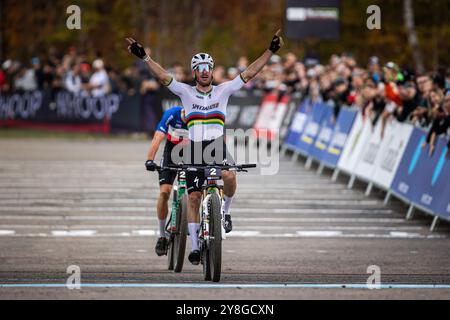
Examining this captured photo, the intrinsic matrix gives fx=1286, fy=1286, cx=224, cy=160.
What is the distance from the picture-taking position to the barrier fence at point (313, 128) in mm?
17500

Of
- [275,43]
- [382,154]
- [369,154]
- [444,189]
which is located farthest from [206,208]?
[369,154]

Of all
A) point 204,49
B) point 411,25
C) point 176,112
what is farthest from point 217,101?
point 204,49

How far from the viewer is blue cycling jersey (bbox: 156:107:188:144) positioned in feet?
42.7

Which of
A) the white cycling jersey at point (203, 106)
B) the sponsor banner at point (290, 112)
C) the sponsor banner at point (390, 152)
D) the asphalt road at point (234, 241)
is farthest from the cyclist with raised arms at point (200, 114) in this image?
the sponsor banner at point (290, 112)

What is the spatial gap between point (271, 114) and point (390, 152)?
42.5 ft

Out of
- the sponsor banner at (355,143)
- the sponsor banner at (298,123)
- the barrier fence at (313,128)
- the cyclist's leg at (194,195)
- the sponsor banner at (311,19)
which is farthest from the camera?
the sponsor banner at (311,19)

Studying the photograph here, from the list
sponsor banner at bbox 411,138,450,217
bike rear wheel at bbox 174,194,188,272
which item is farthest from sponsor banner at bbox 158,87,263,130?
bike rear wheel at bbox 174,194,188,272

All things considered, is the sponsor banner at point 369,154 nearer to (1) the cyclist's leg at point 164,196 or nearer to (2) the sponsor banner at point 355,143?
(2) the sponsor banner at point 355,143

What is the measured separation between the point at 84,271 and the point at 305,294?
8.38 ft

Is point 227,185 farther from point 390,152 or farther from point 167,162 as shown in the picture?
point 390,152

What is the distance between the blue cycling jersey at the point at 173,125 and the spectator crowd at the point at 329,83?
14.7 ft

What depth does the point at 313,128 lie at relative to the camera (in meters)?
26.8

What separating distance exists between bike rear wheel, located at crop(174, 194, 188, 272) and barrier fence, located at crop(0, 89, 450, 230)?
179 inches
